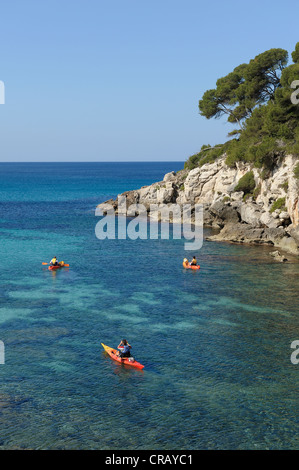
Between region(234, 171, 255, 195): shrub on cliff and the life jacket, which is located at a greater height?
region(234, 171, 255, 195): shrub on cliff

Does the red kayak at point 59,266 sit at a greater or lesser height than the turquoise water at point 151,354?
greater

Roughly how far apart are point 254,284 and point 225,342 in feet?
50.6

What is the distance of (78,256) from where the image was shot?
63094 millimetres

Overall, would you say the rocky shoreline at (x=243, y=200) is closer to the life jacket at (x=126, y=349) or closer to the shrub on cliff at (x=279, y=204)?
the shrub on cliff at (x=279, y=204)

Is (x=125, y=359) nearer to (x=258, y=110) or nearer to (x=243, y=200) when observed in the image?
(x=243, y=200)

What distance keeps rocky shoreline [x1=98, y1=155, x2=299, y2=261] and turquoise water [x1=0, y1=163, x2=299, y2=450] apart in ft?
25.3

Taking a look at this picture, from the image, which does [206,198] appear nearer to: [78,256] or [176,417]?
[78,256]

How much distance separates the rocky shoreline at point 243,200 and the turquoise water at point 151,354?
770 centimetres

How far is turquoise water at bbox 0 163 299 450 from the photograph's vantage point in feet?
79.3

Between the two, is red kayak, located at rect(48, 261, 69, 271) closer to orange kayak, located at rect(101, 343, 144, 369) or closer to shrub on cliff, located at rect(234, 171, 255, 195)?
orange kayak, located at rect(101, 343, 144, 369)

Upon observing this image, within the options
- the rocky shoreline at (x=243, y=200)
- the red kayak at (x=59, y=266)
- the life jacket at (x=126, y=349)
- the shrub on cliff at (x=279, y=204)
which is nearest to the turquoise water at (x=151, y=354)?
the red kayak at (x=59, y=266)

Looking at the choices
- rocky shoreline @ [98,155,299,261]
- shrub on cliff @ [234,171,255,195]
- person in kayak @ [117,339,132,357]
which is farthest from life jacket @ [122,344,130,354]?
shrub on cliff @ [234,171,255,195]

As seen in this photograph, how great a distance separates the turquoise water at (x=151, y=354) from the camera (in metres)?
24.2

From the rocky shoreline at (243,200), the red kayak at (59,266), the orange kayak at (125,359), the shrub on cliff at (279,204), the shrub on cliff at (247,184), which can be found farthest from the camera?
the shrub on cliff at (247,184)
